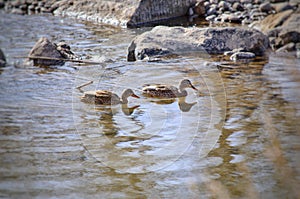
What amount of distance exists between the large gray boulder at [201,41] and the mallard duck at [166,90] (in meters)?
2.27

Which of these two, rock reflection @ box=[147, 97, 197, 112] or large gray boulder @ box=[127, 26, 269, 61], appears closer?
rock reflection @ box=[147, 97, 197, 112]

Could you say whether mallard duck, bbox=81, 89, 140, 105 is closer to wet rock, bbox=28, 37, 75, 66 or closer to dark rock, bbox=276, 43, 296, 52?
wet rock, bbox=28, 37, 75, 66

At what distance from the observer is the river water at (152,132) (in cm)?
399

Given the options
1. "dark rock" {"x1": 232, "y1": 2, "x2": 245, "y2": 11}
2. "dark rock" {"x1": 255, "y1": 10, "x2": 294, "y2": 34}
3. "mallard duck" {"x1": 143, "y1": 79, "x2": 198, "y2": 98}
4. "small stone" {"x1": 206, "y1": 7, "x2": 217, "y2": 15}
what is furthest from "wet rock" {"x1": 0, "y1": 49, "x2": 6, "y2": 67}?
"dark rock" {"x1": 232, "y1": 2, "x2": 245, "y2": 11}

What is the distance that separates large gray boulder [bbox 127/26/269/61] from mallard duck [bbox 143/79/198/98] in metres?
2.27

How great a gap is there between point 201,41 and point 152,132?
4.24 meters

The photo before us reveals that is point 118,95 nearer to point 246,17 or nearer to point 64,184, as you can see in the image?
point 64,184

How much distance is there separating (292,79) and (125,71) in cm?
228

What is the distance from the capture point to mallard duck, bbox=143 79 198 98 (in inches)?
252

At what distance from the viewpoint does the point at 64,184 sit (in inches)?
157

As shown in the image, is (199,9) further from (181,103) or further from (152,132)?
(152,132)

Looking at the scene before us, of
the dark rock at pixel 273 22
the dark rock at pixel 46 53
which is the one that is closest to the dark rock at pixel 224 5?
the dark rock at pixel 273 22

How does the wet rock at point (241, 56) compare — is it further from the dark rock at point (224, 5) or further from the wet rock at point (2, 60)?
the dark rock at point (224, 5)

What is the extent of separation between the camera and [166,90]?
6402 millimetres
